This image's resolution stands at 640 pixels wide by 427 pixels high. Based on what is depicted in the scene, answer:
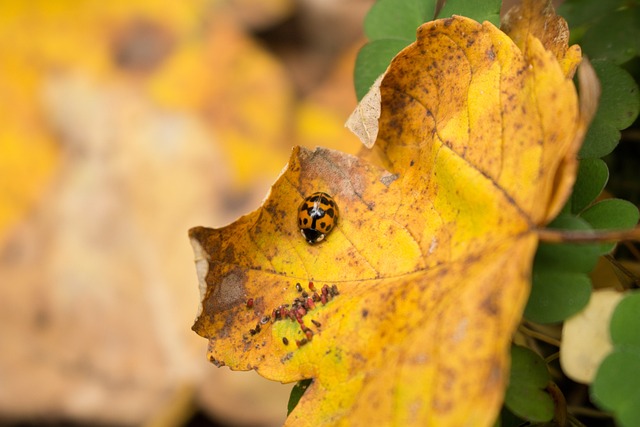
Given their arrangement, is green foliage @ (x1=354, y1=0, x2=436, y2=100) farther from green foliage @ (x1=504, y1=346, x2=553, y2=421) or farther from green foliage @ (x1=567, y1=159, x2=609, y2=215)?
green foliage @ (x1=504, y1=346, x2=553, y2=421)

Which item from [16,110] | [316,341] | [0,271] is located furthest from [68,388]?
[316,341]

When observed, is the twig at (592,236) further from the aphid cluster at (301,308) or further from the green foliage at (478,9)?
the green foliage at (478,9)

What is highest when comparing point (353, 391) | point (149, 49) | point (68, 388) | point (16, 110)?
point (16, 110)

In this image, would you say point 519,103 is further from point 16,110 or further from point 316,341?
point 16,110

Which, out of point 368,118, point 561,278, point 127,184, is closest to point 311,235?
point 368,118

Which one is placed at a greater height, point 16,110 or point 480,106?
point 16,110

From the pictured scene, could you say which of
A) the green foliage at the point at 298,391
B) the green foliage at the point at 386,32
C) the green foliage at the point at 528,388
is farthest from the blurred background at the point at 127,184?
the green foliage at the point at 528,388

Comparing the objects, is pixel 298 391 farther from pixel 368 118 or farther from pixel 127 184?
pixel 127 184
